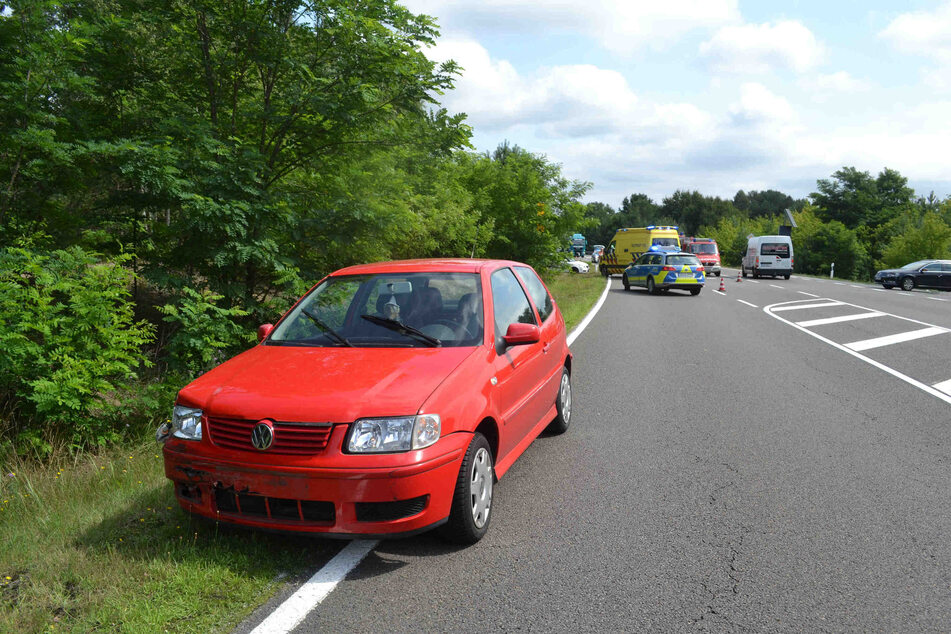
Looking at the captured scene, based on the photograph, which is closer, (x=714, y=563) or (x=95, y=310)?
(x=714, y=563)

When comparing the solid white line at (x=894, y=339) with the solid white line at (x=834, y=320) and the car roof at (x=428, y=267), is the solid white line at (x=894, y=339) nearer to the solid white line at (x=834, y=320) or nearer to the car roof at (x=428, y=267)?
the solid white line at (x=834, y=320)

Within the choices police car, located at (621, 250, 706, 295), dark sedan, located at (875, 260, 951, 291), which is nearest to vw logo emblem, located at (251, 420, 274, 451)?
police car, located at (621, 250, 706, 295)

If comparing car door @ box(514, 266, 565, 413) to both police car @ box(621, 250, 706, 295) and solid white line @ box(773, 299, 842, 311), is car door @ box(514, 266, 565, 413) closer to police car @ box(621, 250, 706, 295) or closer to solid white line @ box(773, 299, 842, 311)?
solid white line @ box(773, 299, 842, 311)

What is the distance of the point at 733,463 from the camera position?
542 centimetres

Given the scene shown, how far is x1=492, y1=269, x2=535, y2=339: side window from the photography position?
16.2ft

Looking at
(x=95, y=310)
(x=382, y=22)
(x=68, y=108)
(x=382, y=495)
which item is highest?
(x=382, y=22)

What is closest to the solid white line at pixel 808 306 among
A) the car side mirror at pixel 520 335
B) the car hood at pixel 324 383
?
the car side mirror at pixel 520 335

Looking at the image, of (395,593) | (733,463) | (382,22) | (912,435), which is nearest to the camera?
(395,593)

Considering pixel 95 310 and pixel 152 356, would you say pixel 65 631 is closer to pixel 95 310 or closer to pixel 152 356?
pixel 95 310

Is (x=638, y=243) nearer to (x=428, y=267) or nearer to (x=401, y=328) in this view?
(x=428, y=267)

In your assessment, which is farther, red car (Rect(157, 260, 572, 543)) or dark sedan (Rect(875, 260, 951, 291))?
dark sedan (Rect(875, 260, 951, 291))

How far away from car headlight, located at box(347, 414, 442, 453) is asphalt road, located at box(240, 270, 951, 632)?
26.4 inches

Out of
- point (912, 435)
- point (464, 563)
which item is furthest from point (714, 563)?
point (912, 435)

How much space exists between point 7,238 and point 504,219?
18124 millimetres
